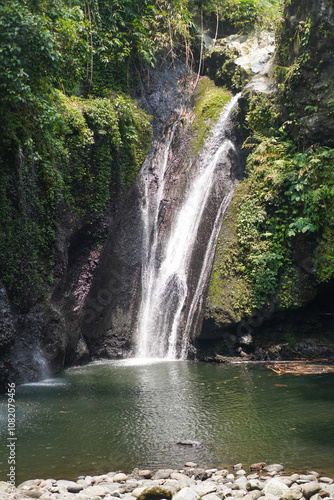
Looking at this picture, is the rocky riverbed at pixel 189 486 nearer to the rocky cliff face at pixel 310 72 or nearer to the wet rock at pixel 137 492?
the wet rock at pixel 137 492

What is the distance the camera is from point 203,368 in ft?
31.5

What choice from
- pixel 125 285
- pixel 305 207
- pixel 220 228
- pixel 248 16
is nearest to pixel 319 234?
pixel 305 207

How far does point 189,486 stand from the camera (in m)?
3.80

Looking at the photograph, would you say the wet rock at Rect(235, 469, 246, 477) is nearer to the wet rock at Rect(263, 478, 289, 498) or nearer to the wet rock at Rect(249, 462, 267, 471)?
the wet rock at Rect(249, 462, 267, 471)

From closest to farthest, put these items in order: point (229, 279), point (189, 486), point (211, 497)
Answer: point (211, 497) → point (189, 486) → point (229, 279)

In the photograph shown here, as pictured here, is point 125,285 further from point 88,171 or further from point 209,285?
point 88,171

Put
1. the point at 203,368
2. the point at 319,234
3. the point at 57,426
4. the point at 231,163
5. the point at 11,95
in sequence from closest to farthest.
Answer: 1. the point at 57,426
2. the point at 11,95
3. the point at 203,368
4. the point at 319,234
5. the point at 231,163

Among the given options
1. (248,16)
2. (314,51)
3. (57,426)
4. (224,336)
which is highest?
(248,16)

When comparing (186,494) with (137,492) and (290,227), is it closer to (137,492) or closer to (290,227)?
(137,492)

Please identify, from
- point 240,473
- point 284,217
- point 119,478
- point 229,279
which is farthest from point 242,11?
point 119,478

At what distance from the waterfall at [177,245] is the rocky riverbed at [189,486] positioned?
7.03 metres

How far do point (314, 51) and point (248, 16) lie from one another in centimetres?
734

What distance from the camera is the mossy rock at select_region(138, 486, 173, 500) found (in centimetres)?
352

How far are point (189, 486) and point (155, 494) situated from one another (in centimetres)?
41
